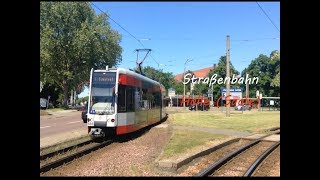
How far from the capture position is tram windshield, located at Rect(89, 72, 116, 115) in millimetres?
17969

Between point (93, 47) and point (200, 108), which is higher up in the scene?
point (93, 47)

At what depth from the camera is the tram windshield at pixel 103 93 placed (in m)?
18.0

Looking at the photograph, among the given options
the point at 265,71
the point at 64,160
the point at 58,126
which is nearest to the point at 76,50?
the point at 58,126

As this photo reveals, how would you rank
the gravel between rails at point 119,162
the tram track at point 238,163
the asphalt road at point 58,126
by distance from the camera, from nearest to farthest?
the gravel between rails at point 119,162
the tram track at point 238,163
the asphalt road at point 58,126

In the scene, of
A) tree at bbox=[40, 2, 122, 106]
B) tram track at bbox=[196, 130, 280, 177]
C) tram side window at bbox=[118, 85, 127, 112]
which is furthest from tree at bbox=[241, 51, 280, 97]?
A: tram side window at bbox=[118, 85, 127, 112]

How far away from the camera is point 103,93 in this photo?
1817cm

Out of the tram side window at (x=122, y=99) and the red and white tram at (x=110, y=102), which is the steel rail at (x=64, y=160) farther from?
the tram side window at (x=122, y=99)

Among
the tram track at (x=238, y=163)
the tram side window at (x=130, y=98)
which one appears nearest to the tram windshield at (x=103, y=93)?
the tram side window at (x=130, y=98)
